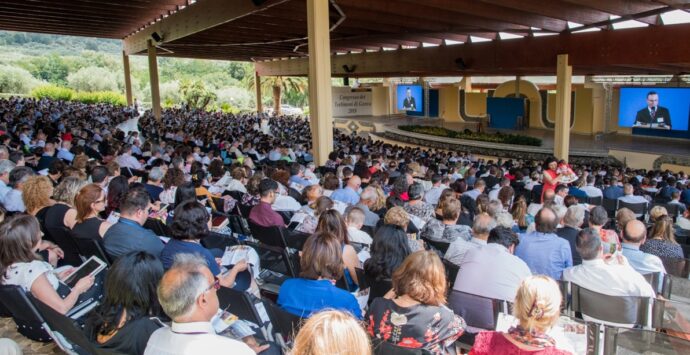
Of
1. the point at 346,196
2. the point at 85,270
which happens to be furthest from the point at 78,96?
the point at 85,270

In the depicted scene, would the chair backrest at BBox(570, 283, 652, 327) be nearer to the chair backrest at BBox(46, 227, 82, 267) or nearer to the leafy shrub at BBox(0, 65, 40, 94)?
the chair backrest at BBox(46, 227, 82, 267)

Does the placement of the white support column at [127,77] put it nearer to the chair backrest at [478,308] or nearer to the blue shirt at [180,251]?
the blue shirt at [180,251]

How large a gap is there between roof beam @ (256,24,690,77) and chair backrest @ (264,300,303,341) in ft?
49.9

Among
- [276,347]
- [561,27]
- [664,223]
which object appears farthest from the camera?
[561,27]

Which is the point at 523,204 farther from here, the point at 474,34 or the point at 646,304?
the point at 474,34

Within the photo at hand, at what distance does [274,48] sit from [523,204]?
2351 centimetres

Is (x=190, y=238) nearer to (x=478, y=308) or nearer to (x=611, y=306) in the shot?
(x=478, y=308)

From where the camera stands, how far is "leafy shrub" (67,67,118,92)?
64.4 meters

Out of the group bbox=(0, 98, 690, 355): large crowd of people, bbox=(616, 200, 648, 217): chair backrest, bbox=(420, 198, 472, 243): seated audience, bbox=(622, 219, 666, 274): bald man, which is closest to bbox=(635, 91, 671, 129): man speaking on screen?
bbox=(616, 200, 648, 217): chair backrest

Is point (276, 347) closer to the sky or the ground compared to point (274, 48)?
closer to the ground

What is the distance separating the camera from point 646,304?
3.35 meters

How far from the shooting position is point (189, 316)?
93.0 inches

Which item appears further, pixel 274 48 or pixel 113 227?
pixel 274 48

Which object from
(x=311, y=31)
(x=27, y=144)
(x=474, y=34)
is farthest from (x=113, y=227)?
(x=474, y=34)
